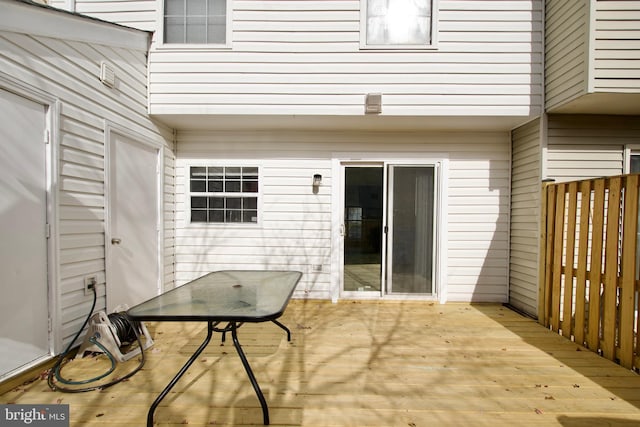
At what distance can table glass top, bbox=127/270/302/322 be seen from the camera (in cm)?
170

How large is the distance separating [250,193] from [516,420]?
11.9ft

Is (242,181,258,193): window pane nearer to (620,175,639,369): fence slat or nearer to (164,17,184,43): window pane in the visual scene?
(164,17,184,43): window pane

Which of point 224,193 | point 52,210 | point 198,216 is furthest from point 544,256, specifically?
point 52,210

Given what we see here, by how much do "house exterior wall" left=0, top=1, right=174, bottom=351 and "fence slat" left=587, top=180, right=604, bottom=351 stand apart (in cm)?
474

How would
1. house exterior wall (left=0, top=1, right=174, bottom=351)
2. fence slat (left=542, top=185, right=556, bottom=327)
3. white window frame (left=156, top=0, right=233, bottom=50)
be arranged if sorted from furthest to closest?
1. white window frame (left=156, top=0, right=233, bottom=50)
2. fence slat (left=542, top=185, right=556, bottom=327)
3. house exterior wall (left=0, top=1, right=174, bottom=351)

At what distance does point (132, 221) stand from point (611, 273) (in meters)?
4.83

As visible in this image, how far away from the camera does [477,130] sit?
4055mm

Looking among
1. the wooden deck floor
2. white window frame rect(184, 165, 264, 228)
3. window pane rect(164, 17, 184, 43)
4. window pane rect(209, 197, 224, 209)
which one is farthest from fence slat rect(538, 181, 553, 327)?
window pane rect(164, 17, 184, 43)

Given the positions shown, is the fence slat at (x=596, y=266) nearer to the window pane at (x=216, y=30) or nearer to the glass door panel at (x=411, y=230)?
the glass door panel at (x=411, y=230)

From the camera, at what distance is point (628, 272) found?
94.7 inches

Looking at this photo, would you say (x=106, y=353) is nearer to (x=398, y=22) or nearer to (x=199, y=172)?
(x=199, y=172)

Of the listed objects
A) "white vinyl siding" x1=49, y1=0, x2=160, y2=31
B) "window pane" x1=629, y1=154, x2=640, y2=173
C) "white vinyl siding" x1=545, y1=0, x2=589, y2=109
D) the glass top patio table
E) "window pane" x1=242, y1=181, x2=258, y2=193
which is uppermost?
"white vinyl siding" x1=49, y1=0, x2=160, y2=31

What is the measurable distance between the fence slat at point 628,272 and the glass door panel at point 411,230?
6.38 feet

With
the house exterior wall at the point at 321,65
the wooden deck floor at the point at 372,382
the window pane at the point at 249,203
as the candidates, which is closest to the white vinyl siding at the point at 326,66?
the house exterior wall at the point at 321,65
